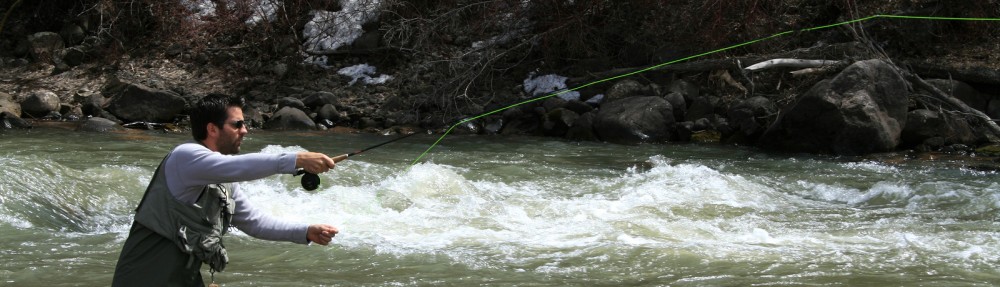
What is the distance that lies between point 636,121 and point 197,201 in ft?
30.6

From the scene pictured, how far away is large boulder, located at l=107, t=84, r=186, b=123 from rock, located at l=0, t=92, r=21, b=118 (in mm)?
1173

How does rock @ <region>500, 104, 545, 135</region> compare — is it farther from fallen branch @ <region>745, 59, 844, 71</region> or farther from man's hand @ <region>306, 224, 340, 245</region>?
man's hand @ <region>306, 224, 340, 245</region>

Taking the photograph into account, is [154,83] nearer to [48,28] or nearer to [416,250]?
[48,28]

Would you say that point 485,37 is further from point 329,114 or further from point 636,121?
point 636,121

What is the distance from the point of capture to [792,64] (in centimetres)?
1209

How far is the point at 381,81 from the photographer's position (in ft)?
50.5

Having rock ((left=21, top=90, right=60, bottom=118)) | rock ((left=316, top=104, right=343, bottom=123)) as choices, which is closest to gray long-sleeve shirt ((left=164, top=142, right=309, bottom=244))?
rock ((left=316, top=104, right=343, bottom=123))

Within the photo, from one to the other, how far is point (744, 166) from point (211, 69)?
9.63m

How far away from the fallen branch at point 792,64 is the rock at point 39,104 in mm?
9425

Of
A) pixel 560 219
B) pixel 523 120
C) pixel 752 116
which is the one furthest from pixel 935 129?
pixel 560 219

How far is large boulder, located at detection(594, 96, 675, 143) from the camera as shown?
39.3 feet

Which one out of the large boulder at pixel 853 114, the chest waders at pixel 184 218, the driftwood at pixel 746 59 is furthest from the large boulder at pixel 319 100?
the chest waders at pixel 184 218

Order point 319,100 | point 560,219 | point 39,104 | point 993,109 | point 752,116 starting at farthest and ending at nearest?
point 319,100, point 39,104, point 752,116, point 993,109, point 560,219

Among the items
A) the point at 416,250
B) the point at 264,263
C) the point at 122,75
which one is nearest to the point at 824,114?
the point at 416,250
